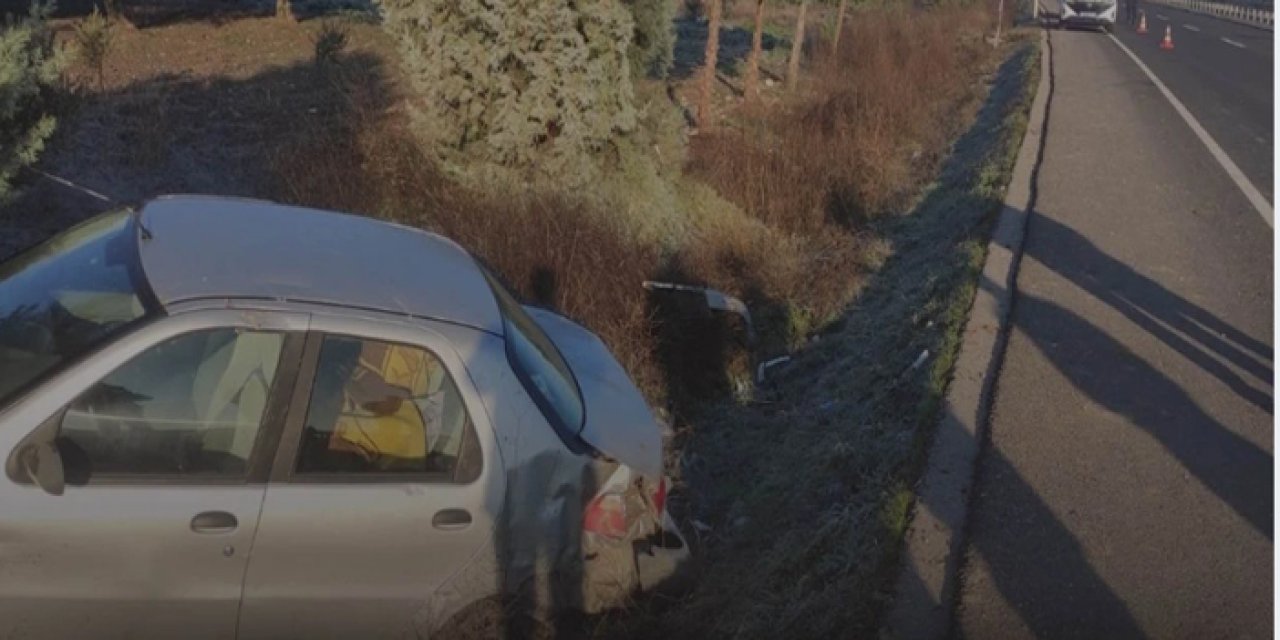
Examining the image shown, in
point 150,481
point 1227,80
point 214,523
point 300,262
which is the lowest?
point 214,523

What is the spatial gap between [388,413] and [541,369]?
728 mm

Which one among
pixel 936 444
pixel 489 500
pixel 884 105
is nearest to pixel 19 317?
pixel 489 500

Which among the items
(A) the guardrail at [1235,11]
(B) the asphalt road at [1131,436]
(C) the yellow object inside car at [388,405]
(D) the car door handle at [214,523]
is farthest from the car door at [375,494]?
(A) the guardrail at [1235,11]

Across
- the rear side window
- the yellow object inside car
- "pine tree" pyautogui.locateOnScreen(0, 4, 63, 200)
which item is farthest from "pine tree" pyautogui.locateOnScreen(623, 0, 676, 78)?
the yellow object inside car

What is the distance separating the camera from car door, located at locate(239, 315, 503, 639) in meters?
3.72

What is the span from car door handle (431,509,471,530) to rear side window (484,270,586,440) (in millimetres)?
414

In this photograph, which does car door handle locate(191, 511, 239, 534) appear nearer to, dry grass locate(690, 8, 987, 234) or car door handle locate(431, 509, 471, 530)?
car door handle locate(431, 509, 471, 530)

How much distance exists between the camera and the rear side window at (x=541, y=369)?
4098 millimetres

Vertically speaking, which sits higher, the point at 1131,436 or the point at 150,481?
the point at 150,481

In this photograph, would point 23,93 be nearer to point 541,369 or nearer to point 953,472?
point 541,369

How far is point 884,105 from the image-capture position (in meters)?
19.1

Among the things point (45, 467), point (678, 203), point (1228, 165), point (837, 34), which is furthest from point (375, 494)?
point (837, 34)

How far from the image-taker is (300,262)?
4137mm

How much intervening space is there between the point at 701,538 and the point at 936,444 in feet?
3.76
